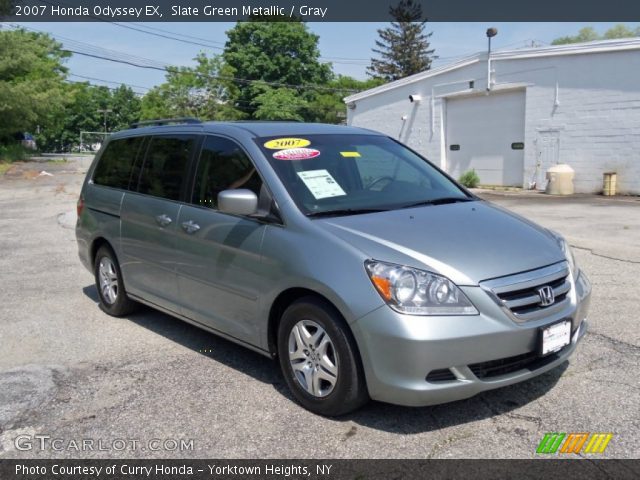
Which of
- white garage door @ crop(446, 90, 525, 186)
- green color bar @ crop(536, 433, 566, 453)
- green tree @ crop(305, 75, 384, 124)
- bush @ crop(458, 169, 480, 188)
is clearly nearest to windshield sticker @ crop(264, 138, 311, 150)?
green color bar @ crop(536, 433, 566, 453)

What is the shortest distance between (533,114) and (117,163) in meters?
16.2

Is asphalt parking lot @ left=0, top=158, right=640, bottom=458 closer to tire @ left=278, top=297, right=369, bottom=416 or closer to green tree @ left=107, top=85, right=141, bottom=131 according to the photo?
tire @ left=278, top=297, right=369, bottom=416

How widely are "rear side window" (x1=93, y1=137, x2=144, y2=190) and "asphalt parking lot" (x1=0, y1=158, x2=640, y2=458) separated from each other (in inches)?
52.1

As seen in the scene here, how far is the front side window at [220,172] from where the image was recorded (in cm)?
434

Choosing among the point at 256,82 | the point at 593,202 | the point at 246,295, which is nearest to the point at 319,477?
the point at 246,295

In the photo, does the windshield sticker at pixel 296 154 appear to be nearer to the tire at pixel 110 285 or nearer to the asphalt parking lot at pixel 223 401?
the asphalt parking lot at pixel 223 401

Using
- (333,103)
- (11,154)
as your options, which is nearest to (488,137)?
(11,154)

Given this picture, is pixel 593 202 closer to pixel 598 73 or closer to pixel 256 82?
pixel 598 73

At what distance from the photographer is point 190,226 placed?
4633 millimetres

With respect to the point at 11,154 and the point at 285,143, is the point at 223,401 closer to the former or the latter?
the point at 285,143

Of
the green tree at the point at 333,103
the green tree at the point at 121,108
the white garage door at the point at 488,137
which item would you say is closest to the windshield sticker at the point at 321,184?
the white garage door at the point at 488,137

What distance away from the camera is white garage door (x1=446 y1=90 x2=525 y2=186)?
20219mm

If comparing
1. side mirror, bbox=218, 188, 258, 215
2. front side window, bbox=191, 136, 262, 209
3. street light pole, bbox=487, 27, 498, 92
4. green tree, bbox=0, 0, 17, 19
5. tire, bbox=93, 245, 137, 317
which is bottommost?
tire, bbox=93, 245, 137, 317

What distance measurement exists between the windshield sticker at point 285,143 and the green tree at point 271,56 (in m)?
59.4
